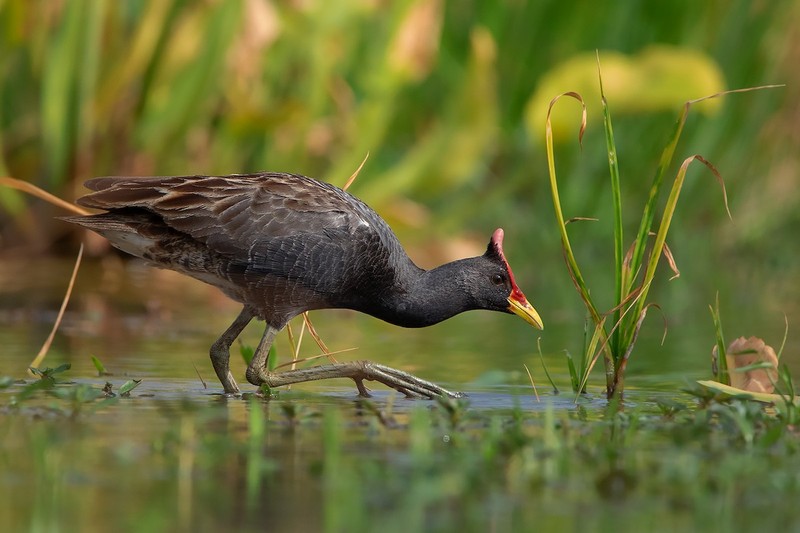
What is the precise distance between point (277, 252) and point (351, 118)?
515cm

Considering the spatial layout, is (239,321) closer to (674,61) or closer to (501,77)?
(674,61)

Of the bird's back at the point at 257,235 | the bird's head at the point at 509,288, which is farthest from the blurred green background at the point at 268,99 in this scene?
the bird's back at the point at 257,235

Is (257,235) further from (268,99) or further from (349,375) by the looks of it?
(268,99)

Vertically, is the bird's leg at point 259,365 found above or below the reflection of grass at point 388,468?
above

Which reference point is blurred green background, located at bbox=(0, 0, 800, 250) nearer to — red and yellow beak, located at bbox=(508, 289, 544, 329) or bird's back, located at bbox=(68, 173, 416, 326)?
red and yellow beak, located at bbox=(508, 289, 544, 329)

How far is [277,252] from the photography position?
254 inches

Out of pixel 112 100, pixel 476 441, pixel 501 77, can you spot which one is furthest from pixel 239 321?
pixel 501 77

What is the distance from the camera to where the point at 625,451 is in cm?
449

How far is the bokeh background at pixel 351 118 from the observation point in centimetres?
1024

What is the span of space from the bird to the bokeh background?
65.6 inches

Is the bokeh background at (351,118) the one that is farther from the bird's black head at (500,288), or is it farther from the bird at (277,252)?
the bird at (277,252)

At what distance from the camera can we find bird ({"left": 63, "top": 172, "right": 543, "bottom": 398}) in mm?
6410

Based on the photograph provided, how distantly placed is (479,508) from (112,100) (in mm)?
7235

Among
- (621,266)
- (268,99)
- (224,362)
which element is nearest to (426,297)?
(224,362)
